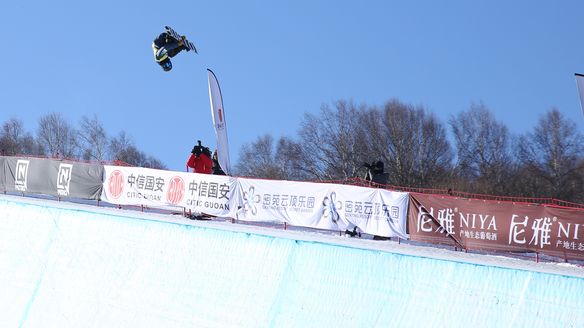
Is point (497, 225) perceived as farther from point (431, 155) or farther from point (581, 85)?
point (431, 155)

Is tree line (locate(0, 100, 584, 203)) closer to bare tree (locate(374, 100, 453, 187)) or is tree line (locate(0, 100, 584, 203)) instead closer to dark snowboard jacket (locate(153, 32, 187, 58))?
bare tree (locate(374, 100, 453, 187))

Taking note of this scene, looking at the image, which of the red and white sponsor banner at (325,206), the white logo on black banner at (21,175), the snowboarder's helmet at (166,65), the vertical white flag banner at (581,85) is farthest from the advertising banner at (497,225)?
the white logo on black banner at (21,175)

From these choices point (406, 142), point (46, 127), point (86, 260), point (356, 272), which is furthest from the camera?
point (46, 127)

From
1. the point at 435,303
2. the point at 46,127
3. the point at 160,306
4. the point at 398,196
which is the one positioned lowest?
the point at 160,306

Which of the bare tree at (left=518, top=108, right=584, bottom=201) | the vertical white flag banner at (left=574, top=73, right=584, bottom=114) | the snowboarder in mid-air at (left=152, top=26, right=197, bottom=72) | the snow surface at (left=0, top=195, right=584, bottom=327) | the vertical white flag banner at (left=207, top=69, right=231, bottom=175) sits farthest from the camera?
the bare tree at (left=518, top=108, right=584, bottom=201)

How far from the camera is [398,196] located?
13312 mm

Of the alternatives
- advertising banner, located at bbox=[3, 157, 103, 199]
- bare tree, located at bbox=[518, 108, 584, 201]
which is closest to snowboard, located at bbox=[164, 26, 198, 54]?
advertising banner, located at bbox=[3, 157, 103, 199]

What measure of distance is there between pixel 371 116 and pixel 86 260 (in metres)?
48.4

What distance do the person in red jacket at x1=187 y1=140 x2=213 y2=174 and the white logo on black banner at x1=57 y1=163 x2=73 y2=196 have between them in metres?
4.90

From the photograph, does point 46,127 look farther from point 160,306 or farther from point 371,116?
point 160,306

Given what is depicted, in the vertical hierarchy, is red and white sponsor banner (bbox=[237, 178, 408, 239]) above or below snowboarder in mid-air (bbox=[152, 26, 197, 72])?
below

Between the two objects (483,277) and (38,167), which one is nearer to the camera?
(483,277)

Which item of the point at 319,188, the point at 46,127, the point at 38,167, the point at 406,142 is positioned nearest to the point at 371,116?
the point at 406,142

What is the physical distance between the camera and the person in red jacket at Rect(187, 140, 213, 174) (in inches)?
632
